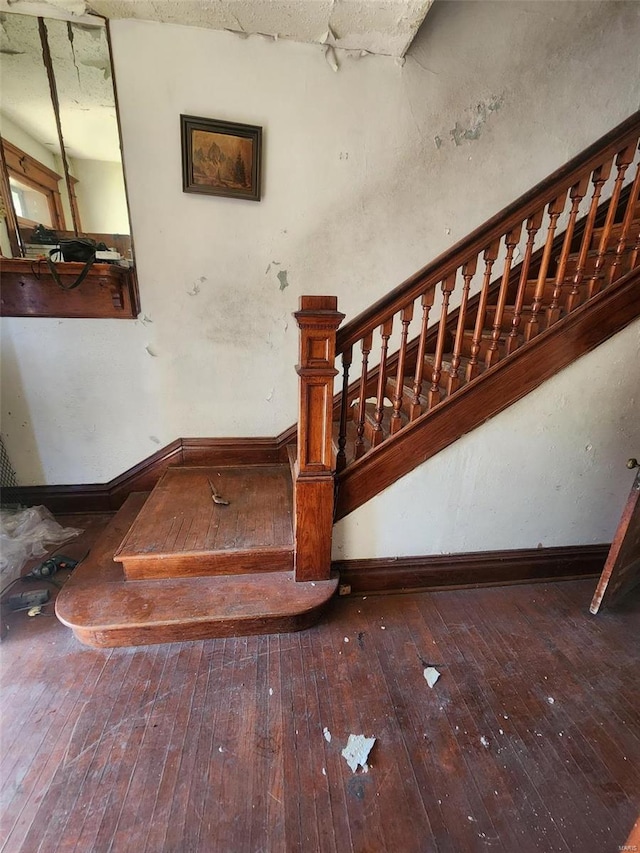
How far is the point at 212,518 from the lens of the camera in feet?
6.28

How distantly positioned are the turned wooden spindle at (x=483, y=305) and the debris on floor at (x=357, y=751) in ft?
4.61

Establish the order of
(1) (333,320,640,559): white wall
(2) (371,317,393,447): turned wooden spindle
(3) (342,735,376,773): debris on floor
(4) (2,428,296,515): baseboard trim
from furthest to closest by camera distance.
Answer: (4) (2,428,296,515): baseboard trim
(1) (333,320,640,559): white wall
(2) (371,317,393,447): turned wooden spindle
(3) (342,735,376,773): debris on floor

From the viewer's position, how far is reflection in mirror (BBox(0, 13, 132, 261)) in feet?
5.90

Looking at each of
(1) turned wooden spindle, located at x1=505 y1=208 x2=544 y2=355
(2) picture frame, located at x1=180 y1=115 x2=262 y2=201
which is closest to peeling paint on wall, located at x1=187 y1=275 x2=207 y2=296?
(2) picture frame, located at x1=180 y1=115 x2=262 y2=201

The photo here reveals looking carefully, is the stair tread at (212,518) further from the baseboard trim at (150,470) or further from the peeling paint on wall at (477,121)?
the peeling paint on wall at (477,121)

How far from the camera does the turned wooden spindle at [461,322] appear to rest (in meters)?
Result: 1.44

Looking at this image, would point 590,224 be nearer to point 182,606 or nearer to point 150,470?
point 182,606

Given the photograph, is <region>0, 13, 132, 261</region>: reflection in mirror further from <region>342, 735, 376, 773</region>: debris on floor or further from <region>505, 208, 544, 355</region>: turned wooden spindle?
<region>342, 735, 376, 773</region>: debris on floor

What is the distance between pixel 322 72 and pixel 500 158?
1093mm

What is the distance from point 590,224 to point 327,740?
7.05 ft

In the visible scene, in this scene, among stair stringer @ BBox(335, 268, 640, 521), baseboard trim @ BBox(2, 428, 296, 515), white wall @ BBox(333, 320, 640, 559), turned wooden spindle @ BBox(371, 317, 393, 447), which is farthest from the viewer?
baseboard trim @ BBox(2, 428, 296, 515)

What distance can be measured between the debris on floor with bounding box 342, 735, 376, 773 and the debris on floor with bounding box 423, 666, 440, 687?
32cm

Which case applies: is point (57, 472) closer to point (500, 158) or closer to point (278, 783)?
→ point (278, 783)

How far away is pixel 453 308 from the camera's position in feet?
7.73
